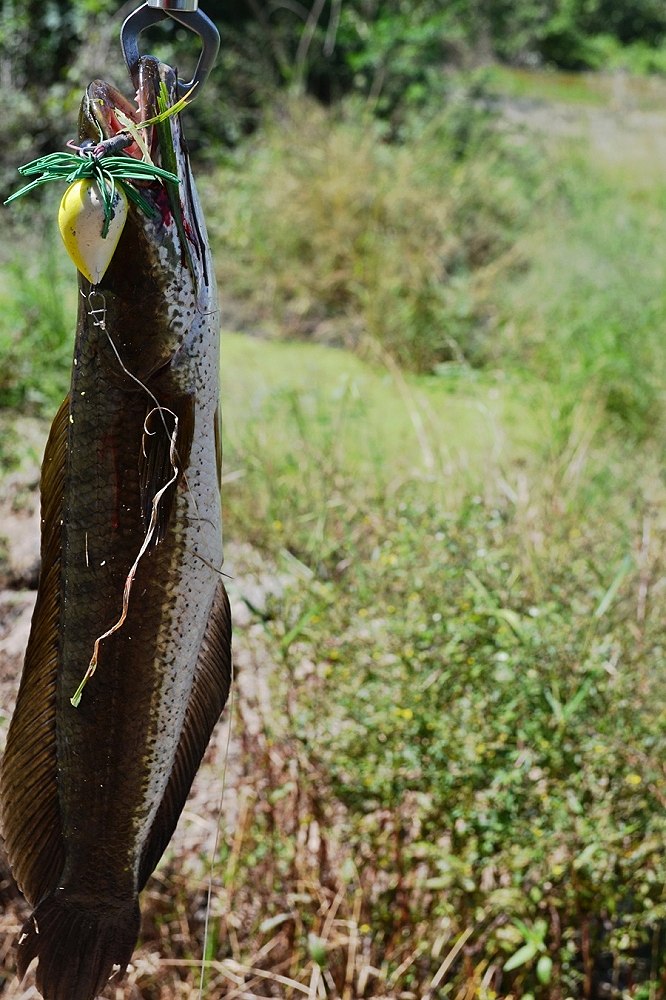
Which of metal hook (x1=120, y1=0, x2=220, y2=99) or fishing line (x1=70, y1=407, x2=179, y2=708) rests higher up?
metal hook (x1=120, y1=0, x2=220, y2=99)

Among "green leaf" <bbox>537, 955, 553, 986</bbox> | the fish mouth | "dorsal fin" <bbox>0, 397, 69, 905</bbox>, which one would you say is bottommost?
"green leaf" <bbox>537, 955, 553, 986</bbox>

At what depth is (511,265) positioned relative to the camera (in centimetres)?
661

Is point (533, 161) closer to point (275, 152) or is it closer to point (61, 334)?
point (275, 152)

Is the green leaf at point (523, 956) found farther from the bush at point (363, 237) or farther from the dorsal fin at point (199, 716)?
the bush at point (363, 237)

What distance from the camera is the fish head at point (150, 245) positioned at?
107cm

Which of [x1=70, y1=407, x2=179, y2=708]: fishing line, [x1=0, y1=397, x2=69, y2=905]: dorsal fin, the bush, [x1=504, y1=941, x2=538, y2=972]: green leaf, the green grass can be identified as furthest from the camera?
the bush

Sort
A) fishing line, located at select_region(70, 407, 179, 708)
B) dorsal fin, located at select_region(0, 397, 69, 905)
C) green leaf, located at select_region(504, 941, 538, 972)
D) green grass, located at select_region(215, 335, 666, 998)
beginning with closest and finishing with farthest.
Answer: fishing line, located at select_region(70, 407, 179, 708)
dorsal fin, located at select_region(0, 397, 69, 905)
green leaf, located at select_region(504, 941, 538, 972)
green grass, located at select_region(215, 335, 666, 998)

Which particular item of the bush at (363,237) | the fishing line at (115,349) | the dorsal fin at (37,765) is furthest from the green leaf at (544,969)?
the bush at (363,237)

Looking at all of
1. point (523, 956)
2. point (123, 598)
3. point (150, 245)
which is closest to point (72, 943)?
point (123, 598)

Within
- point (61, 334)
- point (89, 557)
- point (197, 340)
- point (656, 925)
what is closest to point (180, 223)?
point (197, 340)

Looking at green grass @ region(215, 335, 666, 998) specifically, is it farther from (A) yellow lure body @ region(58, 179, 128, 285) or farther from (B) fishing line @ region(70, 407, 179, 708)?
(A) yellow lure body @ region(58, 179, 128, 285)

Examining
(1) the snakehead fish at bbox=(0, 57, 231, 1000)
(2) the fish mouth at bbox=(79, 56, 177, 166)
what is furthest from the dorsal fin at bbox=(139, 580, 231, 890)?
(2) the fish mouth at bbox=(79, 56, 177, 166)

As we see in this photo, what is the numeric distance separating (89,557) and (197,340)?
273 mm

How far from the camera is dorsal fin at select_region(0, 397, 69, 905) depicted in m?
1.32
